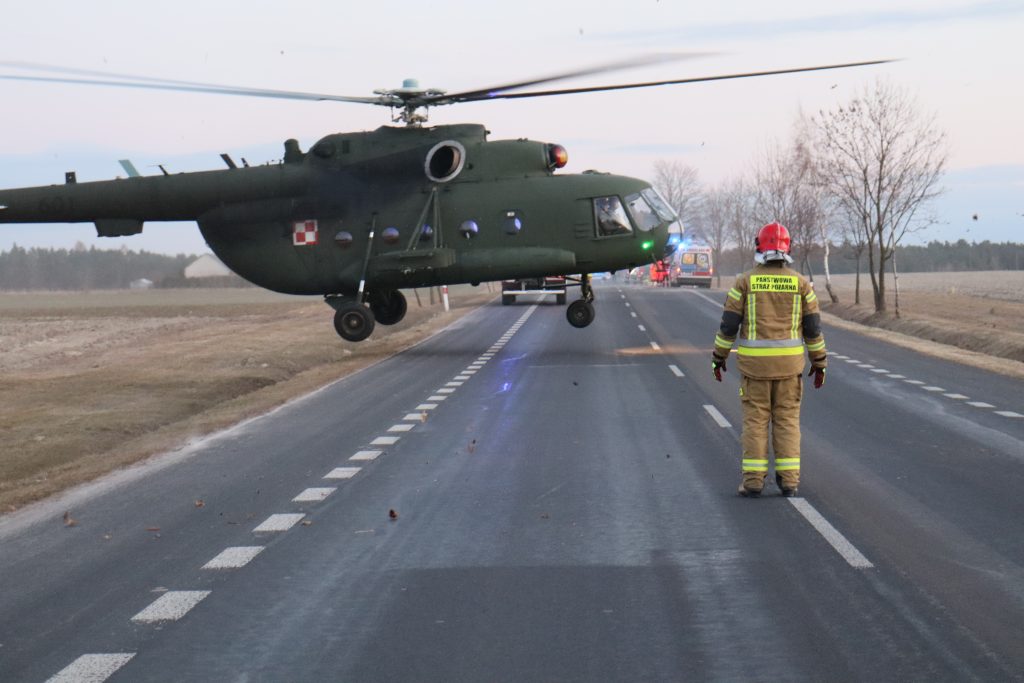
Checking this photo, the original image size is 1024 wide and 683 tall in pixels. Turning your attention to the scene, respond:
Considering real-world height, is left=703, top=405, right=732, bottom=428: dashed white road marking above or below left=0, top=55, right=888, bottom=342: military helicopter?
below

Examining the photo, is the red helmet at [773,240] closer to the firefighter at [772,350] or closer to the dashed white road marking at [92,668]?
the firefighter at [772,350]

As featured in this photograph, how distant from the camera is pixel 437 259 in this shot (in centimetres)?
2552

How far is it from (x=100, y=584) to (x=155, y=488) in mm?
3888

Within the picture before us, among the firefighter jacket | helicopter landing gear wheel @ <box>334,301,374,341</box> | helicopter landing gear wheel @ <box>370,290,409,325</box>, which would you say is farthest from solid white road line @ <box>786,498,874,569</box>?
helicopter landing gear wheel @ <box>370,290,409,325</box>

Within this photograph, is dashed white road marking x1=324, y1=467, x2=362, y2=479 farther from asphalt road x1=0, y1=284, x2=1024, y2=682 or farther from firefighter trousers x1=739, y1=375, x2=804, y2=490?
firefighter trousers x1=739, y1=375, x2=804, y2=490

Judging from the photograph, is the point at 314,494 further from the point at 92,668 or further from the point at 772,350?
the point at 92,668

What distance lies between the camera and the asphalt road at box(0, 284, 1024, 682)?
6.12m

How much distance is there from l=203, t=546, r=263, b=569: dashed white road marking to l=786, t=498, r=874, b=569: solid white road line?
3753 mm

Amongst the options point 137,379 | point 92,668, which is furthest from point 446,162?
point 92,668

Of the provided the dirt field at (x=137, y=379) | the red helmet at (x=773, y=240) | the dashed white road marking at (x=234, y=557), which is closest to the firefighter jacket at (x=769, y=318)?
the red helmet at (x=773, y=240)

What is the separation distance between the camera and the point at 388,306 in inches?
1131

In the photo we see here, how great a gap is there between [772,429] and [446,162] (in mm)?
16021

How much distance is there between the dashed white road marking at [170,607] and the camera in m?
6.90

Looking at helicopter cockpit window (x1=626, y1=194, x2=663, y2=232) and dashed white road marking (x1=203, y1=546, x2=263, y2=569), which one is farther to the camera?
helicopter cockpit window (x1=626, y1=194, x2=663, y2=232)
